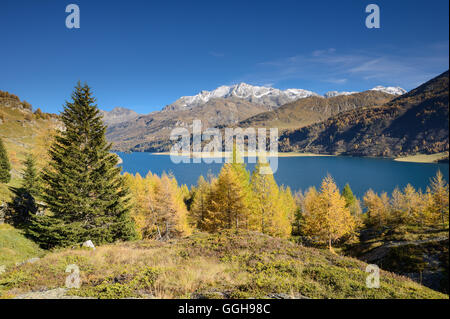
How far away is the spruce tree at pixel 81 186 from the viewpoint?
16734 mm

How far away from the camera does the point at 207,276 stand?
8.54m

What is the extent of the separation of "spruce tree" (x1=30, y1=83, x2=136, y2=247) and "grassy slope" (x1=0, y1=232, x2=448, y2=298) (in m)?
5.65

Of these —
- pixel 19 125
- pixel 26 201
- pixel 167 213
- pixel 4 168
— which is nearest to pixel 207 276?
pixel 167 213

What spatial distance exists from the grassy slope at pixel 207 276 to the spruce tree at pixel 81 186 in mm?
5654

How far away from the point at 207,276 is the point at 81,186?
14.5 m

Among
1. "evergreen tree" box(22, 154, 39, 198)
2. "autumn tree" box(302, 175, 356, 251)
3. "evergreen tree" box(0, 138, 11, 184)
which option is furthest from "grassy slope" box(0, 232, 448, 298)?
"evergreen tree" box(0, 138, 11, 184)

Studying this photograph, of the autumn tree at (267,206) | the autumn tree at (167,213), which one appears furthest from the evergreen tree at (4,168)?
the autumn tree at (267,206)

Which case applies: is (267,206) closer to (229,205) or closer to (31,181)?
(229,205)

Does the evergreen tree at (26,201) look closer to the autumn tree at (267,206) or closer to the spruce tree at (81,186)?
the spruce tree at (81,186)

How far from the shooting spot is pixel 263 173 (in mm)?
28891

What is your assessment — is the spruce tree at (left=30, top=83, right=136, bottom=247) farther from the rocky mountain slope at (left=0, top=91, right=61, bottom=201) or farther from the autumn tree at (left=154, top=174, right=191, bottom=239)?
the rocky mountain slope at (left=0, top=91, right=61, bottom=201)

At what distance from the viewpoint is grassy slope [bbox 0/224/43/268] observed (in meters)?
14.1
